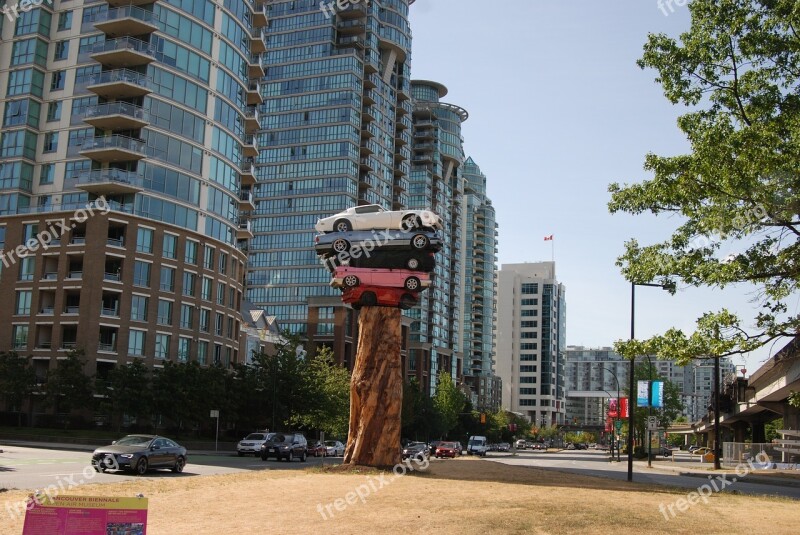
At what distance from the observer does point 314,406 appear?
68.2m

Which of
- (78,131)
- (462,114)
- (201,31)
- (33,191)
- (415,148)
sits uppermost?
(462,114)

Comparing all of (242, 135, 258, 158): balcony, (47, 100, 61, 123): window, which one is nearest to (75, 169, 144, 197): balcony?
(47, 100, 61, 123): window

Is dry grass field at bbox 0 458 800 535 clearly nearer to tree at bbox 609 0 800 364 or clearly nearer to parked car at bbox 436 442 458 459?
tree at bbox 609 0 800 364

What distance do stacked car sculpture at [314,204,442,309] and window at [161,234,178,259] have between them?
37098mm

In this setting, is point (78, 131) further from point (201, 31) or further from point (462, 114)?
point (462, 114)

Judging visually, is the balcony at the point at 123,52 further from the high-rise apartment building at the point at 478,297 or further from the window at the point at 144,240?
the high-rise apartment building at the point at 478,297

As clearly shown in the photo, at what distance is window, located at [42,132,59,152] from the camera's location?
6869 cm

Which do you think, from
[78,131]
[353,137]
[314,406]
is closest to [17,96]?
[78,131]

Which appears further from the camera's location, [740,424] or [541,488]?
[740,424]

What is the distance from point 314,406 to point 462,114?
10939 cm

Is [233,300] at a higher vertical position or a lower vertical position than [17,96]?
lower

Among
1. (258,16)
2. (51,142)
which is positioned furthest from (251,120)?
(51,142)

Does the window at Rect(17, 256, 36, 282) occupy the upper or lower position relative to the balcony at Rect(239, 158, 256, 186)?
lower

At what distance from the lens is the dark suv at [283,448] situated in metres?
46.7
